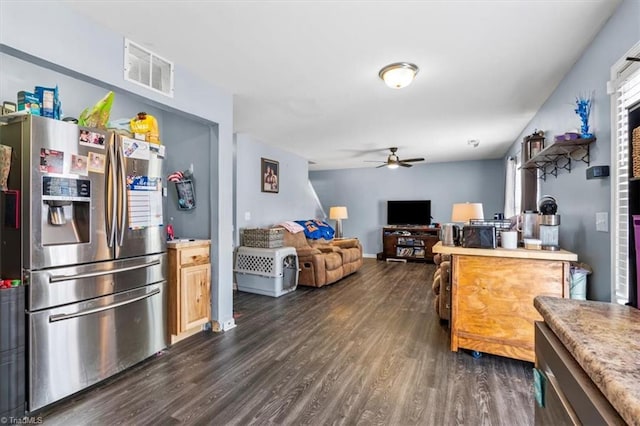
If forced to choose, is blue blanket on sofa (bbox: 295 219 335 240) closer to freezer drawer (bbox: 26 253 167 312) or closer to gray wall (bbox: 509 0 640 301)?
freezer drawer (bbox: 26 253 167 312)

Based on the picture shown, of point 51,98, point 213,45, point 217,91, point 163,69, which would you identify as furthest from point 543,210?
point 51,98

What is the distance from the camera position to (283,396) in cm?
199

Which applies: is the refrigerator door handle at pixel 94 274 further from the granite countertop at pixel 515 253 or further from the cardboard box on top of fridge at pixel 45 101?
the granite countertop at pixel 515 253

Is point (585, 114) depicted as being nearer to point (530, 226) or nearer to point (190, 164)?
point (530, 226)

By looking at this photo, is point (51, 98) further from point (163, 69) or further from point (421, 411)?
point (421, 411)

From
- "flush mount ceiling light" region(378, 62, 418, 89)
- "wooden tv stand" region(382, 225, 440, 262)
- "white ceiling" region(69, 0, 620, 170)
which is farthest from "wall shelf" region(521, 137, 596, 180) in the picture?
"wooden tv stand" region(382, 225, 440, 262)

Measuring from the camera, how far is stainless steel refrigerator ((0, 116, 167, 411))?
177cm

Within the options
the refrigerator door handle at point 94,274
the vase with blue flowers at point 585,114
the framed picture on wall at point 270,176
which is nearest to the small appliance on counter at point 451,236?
the vase with blue flowers at point 585,114

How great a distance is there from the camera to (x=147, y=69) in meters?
2.42

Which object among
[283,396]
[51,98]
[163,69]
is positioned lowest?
[283,396]

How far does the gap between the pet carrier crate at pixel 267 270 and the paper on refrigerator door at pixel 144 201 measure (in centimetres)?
201

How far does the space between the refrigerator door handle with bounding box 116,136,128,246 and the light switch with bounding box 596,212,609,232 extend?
3.20 metres

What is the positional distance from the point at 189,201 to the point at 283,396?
207cm

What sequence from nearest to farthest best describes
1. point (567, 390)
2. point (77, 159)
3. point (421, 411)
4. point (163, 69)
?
point (567, 390), point (421, 411), point (77, 159), point (163, 69)
